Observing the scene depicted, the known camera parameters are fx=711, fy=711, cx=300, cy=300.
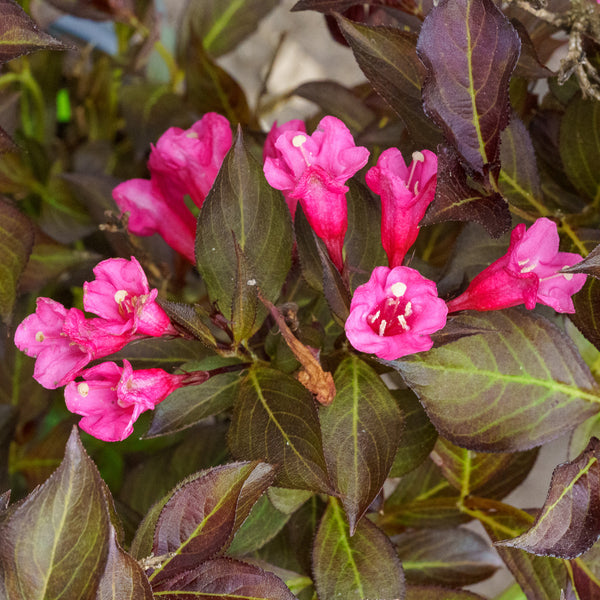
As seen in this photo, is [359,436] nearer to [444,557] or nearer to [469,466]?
[469,466]

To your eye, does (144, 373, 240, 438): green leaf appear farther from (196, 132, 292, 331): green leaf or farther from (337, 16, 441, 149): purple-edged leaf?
(337, 16, 441, 149): purple-edged leaf

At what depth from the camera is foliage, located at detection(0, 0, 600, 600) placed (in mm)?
415

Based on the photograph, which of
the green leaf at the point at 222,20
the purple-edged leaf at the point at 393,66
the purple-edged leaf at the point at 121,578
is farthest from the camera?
the green leaf at the point at 222,20

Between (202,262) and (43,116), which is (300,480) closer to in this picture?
(202,262)

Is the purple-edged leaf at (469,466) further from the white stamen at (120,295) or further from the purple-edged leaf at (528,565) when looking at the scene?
the white stamen at (120,295)

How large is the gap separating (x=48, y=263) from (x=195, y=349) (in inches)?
11.8

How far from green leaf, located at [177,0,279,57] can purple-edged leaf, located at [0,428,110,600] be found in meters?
0.60

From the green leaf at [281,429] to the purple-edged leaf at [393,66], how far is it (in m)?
0.20

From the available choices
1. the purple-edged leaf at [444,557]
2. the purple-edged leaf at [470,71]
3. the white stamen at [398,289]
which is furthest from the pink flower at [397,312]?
the purple-edged leaf at [444,557]

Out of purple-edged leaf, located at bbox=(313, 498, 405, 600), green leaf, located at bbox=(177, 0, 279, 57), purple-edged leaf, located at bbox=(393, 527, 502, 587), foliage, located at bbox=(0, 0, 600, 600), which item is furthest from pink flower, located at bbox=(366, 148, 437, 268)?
green leaf, located at bbox=(177, 0, 279, 57)

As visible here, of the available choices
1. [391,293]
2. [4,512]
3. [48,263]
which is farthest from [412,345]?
[48,263]

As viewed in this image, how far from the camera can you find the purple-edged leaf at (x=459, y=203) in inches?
16.2

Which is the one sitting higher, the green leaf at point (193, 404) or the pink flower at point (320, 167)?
the pink flower at point (320, 167)

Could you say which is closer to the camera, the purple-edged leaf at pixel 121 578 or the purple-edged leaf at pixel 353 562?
the purple-edged leaf at pixel 121 578
